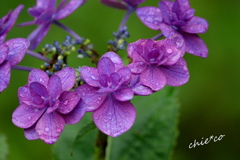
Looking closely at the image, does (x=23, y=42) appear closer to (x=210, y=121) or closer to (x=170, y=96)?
(x=170, y=96)

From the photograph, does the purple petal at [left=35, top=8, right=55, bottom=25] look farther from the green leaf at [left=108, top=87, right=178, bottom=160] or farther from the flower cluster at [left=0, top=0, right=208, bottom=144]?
the green leaf at [left=108, top=87, right=178, bottom=160]

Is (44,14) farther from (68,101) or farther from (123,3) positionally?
(68,101)

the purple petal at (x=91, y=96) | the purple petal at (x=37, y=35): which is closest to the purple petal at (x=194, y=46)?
the purple petal at (x=91, y=96)

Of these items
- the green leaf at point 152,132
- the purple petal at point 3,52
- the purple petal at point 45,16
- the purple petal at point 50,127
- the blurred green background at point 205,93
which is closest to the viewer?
the purple petal at point 50,127

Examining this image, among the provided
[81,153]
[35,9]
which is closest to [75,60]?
[81,153]

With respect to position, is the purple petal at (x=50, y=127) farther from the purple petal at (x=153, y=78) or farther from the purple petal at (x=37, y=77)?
the purple petal at (x=153, y=78)

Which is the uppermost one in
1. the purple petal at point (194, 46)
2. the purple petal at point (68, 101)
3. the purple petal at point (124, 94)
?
the purple petal at point (68, 101)
